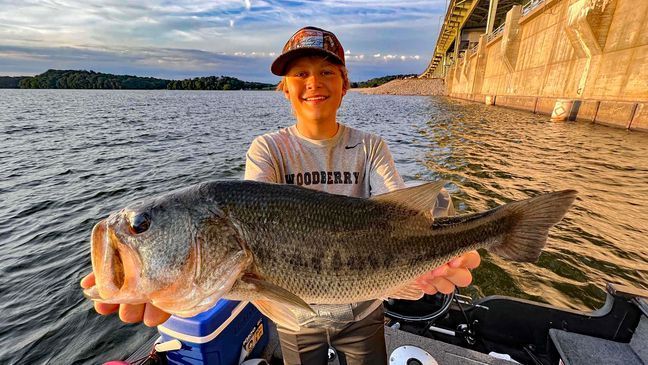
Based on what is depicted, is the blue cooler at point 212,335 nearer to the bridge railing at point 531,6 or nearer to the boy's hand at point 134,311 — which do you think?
the boy's hand at point 134,311

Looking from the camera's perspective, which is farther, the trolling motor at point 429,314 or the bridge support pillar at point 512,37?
the bridge support pillar at point 512,37

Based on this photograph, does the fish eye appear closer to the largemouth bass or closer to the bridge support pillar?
the largemouth bass

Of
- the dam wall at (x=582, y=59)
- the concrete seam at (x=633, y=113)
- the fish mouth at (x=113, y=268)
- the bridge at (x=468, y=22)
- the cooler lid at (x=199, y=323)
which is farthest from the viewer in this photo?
the bridge at (x=468, y=22)

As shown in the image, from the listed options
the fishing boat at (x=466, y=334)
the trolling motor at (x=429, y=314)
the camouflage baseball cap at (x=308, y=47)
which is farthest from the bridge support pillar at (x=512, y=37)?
the camouflage baseball cap at (x=308, y=47)

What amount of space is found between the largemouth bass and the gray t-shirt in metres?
0.51

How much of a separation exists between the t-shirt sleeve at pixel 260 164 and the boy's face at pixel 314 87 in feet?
1.63

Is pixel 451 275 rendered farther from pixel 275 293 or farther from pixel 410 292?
pixel 275 293

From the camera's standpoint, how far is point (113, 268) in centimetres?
195

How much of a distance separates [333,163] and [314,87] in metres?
0.72

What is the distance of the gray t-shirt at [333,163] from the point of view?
2.83 metres

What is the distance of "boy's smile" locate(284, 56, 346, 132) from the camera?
2.79 m

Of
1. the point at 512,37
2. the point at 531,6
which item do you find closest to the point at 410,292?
the point at 531,6

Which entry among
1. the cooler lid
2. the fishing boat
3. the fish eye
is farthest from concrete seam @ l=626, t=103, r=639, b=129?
the fish eye

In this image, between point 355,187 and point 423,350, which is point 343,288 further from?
point 423,350
